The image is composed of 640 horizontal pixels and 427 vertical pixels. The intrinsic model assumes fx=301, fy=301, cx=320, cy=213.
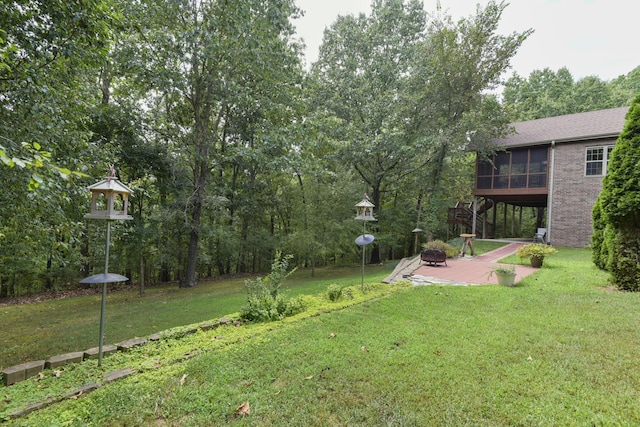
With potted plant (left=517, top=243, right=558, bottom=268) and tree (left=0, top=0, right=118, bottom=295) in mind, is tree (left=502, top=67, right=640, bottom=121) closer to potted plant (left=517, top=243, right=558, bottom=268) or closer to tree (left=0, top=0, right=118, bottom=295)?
potted plant (left=517, top=243, right=558, bottom=268)

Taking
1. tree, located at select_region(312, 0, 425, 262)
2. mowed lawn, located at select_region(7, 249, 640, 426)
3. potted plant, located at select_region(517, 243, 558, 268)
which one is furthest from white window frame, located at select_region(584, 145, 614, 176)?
mowed lawn, located at select_region(7, 249, 640, 426)

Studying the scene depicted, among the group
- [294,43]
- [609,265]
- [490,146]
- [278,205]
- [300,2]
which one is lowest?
[609,265]

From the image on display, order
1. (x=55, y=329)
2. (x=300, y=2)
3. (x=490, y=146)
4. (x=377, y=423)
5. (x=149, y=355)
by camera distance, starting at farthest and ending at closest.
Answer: (x=490, y=146) < (x=300, y=2) < (x=55, y=329) < (x=149, y=355) < (x=377, y=423)

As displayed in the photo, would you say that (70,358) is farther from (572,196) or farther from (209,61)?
(572,196)

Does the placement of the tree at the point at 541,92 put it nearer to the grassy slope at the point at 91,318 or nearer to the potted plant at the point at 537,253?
the potted plant at the point at 537,253

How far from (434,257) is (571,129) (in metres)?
11.8

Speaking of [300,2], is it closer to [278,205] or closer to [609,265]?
[278,205]

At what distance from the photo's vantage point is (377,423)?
238cm

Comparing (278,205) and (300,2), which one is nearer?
(300,2)

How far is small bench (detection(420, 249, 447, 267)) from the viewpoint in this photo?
10.3 meters

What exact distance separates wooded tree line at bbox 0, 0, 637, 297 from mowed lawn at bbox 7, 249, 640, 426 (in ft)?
10.1

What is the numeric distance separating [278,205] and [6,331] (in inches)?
498

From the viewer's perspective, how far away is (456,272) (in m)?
9.52

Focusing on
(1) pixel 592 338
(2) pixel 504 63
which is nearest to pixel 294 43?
(2) pixel 504 63
